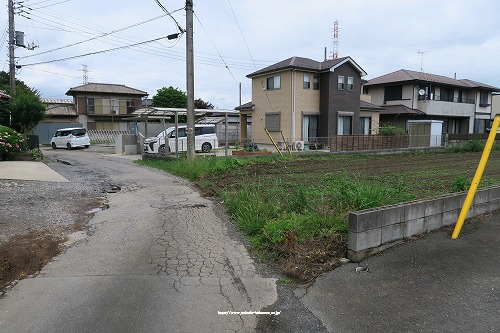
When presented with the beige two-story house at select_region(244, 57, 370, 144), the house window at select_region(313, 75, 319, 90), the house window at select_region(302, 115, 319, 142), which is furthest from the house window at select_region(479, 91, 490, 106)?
the house window at select_region(302, 115, 319, 142)

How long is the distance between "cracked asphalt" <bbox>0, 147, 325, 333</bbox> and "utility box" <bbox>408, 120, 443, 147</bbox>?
77.7 feet

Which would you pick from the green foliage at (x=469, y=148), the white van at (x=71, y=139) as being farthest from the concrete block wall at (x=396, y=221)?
the white van at (x=71, y=139)

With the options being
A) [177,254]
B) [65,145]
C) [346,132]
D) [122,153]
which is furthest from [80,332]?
[65,145]

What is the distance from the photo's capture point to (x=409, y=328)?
3.04 m

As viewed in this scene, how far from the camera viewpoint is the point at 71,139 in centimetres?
2745

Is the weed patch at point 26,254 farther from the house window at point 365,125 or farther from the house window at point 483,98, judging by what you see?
the house window at point 483,98

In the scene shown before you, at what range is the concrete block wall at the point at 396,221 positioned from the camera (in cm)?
431

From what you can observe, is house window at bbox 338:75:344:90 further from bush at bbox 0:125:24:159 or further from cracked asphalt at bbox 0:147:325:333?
cracked asphalt at bbox 0:147:325:333

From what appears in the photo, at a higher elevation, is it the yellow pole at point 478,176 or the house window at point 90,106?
the house window at point 90,106

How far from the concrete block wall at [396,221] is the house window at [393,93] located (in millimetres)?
30090

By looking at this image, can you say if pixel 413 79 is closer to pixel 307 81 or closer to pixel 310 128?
pixel 307 81

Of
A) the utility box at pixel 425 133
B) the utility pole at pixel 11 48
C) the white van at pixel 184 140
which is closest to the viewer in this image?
the white van at pixel 184 140

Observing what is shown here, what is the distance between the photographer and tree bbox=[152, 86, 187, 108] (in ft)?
139

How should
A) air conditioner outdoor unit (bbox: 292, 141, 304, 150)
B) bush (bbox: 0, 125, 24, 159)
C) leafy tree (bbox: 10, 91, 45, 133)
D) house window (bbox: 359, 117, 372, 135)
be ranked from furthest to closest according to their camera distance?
house window (bbox: 359, 117, 372, 135) → air conditioner outdoor unit (bbox: 292, 141, 304, 150) → leafy tree (bbox: 10, 91, 45, 133) → bush (bbox: 0, 125, 24, 159)
